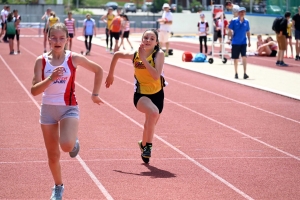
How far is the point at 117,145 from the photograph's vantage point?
35.0ft

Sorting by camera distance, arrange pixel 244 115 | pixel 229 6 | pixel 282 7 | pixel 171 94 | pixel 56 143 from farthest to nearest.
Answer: pixel 282 7 → pixel 229 6 → pixel 171 94 → pixel 244 115 → pixel 56 143

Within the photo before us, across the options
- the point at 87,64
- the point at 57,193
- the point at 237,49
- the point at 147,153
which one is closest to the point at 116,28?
the point at 237,49

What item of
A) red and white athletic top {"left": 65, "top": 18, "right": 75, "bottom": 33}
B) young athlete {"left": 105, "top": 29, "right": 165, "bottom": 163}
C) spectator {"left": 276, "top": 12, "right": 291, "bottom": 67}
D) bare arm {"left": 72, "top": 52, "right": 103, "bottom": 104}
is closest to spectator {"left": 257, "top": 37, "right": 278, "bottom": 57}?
spectator {"left": 276, "top": 12, "right": 291, "bottom": 67}

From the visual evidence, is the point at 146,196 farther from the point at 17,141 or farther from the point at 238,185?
the point at 17,141

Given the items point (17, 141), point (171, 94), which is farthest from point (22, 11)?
point (17, 141)

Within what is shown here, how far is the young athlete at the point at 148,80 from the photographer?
9.24m

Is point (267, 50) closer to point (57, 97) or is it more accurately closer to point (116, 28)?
point (116, 28)

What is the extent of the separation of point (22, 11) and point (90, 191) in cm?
6807

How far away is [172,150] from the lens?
1038 centimetres

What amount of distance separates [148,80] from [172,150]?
1398mm

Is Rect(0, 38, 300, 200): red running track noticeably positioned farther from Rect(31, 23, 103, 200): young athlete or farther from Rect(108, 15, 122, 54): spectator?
Answer: Rect(108, 15, 122, 54): spectator

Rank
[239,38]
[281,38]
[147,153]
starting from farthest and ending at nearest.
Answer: [281,38] → [239,38] → [147,153]

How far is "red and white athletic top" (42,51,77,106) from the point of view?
7129mm

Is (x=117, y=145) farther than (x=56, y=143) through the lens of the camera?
Yes
